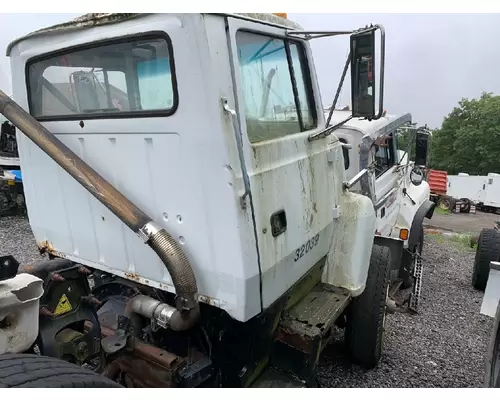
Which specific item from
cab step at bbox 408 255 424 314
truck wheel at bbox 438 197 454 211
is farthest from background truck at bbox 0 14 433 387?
truck wheel at bbox 438 197 454 211

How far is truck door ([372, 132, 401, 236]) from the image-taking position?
534 centimetres

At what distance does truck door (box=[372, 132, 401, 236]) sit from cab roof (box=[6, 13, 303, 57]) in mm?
2974

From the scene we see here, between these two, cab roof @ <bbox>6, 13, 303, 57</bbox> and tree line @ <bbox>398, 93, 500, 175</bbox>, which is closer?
cab roof @ <bbox>6, 13, 303, 57</bbox>

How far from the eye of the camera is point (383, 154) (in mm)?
5766

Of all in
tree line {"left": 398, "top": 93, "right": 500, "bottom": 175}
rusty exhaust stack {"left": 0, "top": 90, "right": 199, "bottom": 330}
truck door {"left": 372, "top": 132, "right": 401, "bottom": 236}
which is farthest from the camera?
tree line {"left": 398, "top": 93, "right": 500, "bottom": 175}

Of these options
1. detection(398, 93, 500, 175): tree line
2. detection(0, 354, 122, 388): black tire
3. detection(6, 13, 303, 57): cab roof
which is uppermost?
detection(6, 13, 303, 57): cab roof

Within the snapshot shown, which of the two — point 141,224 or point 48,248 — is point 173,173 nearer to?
point 141,224

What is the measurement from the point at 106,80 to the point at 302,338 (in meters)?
1.76

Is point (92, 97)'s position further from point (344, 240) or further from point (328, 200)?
point (344, 240)

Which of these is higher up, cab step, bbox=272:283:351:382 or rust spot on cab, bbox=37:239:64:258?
rust spot on cab, bbox=37:239:64:258

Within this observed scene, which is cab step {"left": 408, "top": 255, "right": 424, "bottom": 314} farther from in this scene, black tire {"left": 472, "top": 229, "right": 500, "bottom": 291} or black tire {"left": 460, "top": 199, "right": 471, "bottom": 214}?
black tire {"left": 460, "top": 199, "right": 471, "bottom": 214}

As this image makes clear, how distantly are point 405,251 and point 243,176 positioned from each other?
419cm

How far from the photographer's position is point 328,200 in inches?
118

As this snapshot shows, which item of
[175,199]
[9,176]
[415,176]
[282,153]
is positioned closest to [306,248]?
[282,153]
